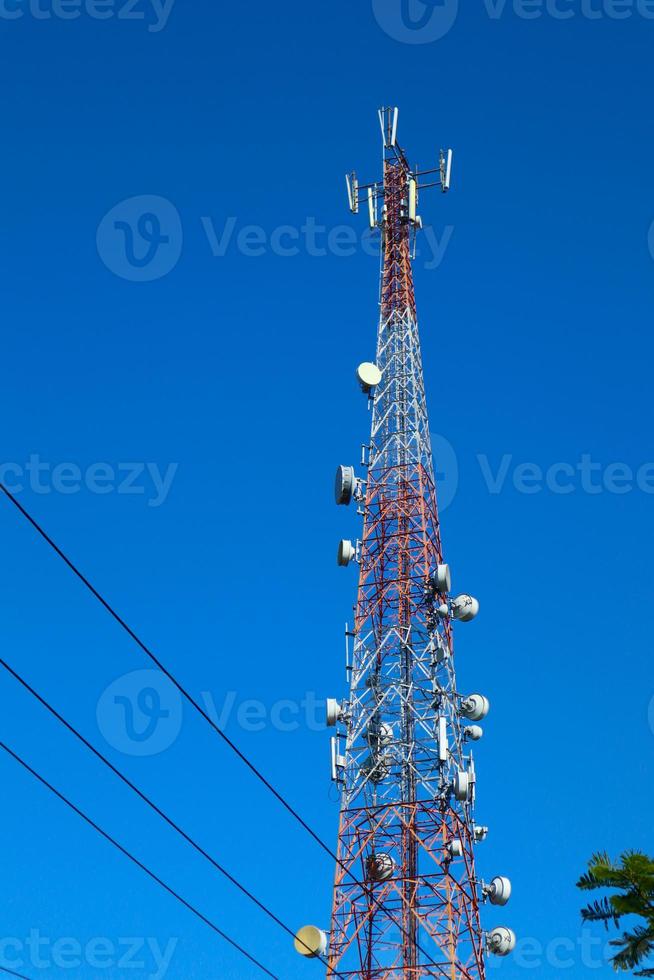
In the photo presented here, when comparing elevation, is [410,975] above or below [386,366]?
below

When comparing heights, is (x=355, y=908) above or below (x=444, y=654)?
below

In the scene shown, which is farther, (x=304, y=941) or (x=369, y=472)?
(x=369, y=472)

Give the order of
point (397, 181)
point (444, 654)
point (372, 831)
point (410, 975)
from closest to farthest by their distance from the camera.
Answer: point (410, 975) → point (372, 831) → point (444, 654) → point (397, 181)

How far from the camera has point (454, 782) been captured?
36.1 meters

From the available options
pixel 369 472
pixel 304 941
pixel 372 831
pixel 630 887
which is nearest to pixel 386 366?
pixel 369 472

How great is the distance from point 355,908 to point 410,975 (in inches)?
101

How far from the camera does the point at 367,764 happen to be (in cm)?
3778

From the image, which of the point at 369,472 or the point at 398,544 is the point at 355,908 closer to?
the point at 398,544

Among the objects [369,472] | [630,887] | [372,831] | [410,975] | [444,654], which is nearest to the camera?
[630,887]

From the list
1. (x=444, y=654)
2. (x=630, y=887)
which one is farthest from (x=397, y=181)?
(x=630, y=887)

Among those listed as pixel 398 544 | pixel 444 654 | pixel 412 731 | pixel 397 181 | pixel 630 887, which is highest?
pixel 397 181

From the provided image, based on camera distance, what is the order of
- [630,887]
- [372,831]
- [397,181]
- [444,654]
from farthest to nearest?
[397,181] < [444,654] < [372,831] < [630,887]

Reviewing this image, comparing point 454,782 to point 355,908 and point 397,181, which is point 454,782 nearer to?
point 355,908

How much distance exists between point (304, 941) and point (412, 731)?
707cm
